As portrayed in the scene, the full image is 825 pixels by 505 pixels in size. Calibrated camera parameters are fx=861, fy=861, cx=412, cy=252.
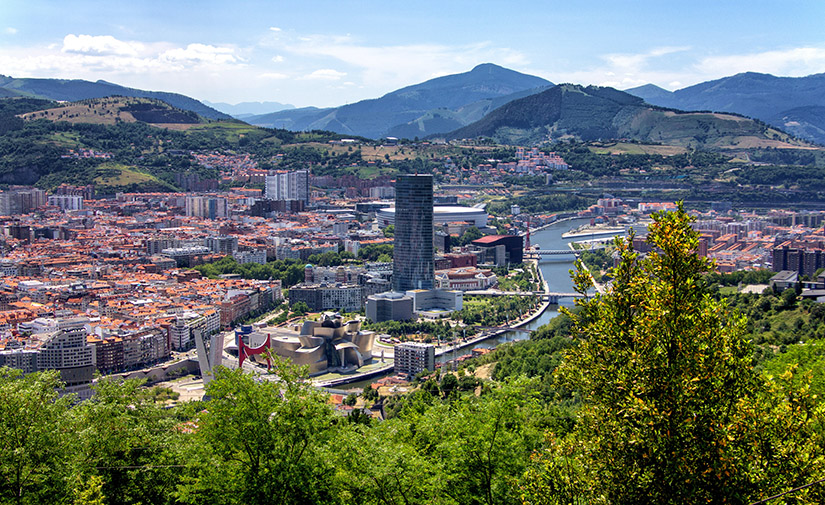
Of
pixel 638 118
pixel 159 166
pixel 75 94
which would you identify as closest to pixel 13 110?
pixel 159 166

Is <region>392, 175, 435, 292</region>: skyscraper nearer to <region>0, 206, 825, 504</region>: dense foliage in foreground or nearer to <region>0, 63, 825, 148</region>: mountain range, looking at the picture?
<region>0, 206, 825, 504</region>: dense foliage in foreground

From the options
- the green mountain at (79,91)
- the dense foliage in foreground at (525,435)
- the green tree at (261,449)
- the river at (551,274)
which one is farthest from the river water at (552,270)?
the green mountain at (79,91)

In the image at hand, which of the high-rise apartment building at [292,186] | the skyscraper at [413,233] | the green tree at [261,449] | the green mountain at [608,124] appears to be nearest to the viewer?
the green tree at [261,449]

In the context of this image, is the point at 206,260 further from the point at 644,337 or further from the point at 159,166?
the point at 644,337

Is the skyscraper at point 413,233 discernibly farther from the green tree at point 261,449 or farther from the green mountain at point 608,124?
the green mountain at point 608,124

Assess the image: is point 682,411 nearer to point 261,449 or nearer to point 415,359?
point 261,449

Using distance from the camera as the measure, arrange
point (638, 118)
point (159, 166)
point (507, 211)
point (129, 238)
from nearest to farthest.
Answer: point (129, 238), point (507, 211), point (159, 166), point (638, 118)
